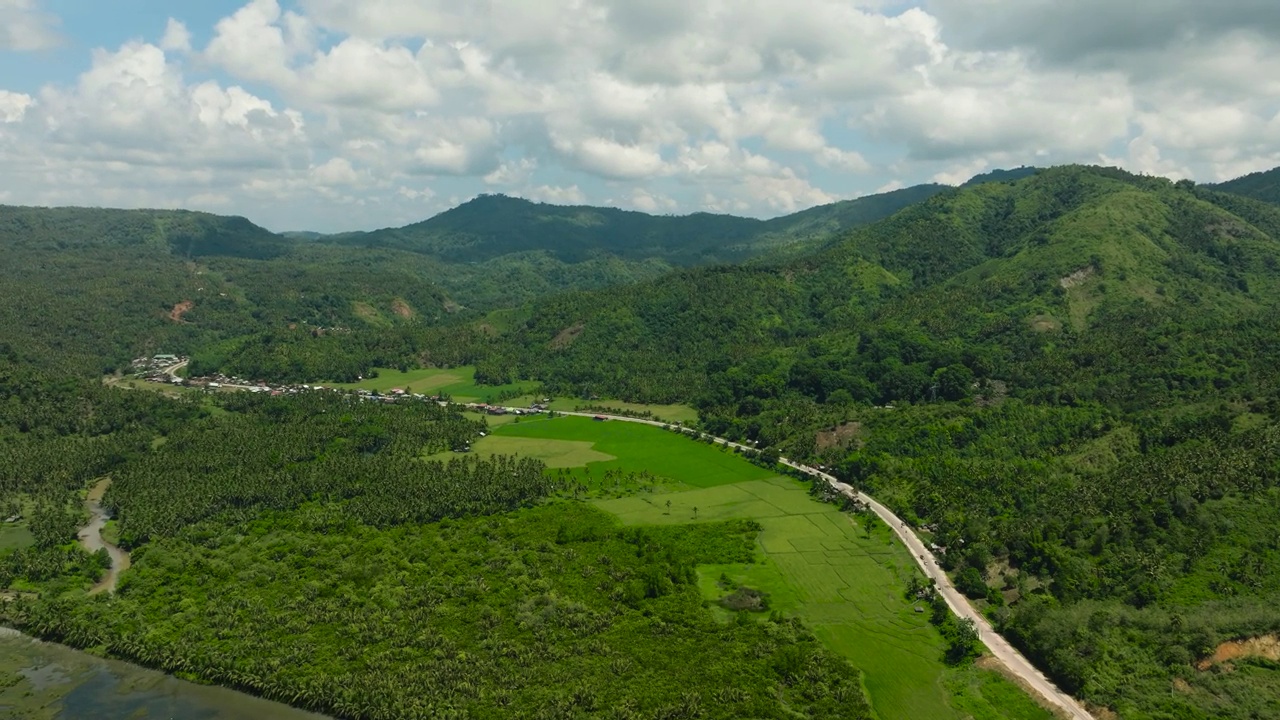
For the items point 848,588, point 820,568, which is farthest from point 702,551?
point 848,588

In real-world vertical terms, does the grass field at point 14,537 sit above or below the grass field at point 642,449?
below

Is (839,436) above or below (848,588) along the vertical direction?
above

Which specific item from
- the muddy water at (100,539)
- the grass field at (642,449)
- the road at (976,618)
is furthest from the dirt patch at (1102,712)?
the muddy water at (100,539)

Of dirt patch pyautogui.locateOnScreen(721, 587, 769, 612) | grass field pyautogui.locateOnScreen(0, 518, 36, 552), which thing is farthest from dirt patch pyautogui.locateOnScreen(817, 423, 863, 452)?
grass field pyautogui.locateOnScreen(0, 518, 36, 552)

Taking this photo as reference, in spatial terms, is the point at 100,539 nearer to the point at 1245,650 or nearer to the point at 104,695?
the point at 104,695

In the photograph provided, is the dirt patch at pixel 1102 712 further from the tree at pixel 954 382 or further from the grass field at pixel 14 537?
the grass field at pixel 14 537

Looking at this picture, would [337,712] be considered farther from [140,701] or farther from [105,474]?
[105,474]
